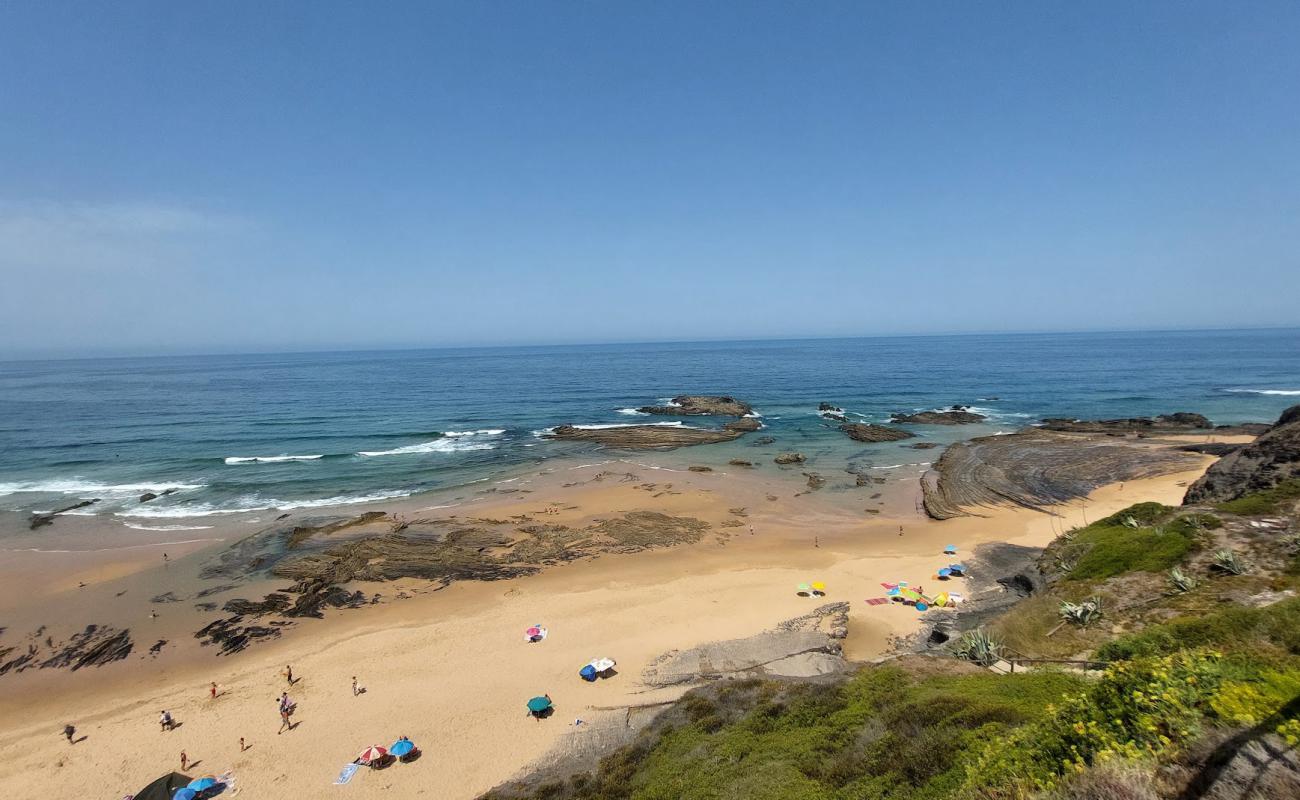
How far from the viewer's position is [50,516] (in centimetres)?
3766

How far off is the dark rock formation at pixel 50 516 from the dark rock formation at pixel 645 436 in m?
37.2

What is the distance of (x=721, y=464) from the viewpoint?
162 feet

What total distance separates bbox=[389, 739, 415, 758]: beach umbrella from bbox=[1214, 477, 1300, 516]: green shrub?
28.4m

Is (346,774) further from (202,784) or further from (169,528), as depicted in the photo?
(169,528)

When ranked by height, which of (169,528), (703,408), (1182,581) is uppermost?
(1182,581)

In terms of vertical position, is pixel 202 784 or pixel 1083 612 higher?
pixel 1083 612

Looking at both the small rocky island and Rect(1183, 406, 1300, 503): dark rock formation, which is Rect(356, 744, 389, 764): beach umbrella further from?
the small rocky island

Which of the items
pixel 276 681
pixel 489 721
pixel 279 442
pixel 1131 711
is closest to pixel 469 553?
pixel 276 681

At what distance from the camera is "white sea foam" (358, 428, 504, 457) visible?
54156 mm

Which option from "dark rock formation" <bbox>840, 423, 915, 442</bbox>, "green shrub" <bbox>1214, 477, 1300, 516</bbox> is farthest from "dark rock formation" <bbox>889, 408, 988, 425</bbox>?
"green shrub" <bbox>1214, 477, 1300, 516</bbox>

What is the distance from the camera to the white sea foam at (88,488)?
42562mm

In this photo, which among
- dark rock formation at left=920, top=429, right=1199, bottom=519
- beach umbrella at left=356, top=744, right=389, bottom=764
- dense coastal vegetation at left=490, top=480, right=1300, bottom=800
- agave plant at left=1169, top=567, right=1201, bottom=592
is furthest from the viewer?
dark rock formation at left=920, top=429, right=1199, bottom=519

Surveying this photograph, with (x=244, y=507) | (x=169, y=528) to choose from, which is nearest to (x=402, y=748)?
(x=169, y=528)

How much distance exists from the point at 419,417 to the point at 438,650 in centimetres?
5539
